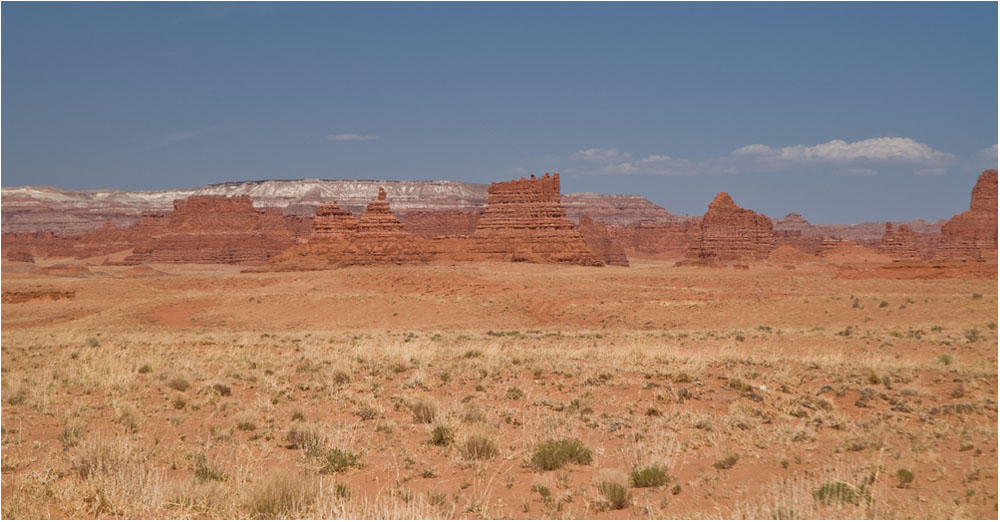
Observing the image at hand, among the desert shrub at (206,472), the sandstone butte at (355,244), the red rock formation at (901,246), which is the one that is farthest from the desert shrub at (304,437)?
the red rock formation at (901,246)

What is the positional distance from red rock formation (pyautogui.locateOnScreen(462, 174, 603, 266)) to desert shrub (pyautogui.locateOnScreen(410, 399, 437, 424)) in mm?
54952

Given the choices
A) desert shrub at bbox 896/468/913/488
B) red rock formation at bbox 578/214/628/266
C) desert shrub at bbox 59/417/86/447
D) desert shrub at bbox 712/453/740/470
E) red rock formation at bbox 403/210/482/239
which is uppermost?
red rock formation at bbox 403/210/482/239

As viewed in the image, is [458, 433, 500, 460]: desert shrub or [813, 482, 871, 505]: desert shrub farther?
[458, 433, 500, 460]: desert shrub

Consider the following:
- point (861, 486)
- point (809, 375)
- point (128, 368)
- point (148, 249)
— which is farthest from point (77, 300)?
point (148, 249)

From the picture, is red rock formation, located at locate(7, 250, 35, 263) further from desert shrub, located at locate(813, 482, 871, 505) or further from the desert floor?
desert shrub, located at locate(813, 482, 871, 505)

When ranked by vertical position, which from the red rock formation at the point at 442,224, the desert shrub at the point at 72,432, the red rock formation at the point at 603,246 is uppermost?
the red rock formation at the point at 442,224

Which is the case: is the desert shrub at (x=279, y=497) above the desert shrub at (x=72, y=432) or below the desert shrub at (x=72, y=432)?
above

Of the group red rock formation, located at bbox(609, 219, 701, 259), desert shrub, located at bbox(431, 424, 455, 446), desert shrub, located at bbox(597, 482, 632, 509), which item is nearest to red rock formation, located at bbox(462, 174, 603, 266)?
red rock formation, located at bbox(609, 219, 701, 259)

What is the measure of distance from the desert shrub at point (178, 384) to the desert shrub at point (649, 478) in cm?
811

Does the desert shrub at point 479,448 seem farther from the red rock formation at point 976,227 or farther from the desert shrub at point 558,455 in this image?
the red rock formation at point 976,227

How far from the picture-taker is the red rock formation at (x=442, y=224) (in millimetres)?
119812

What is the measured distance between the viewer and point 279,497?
7773mm

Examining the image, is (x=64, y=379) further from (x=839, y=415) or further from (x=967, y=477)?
(x=967, y=477)

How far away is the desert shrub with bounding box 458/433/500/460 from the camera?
32.6 ft
